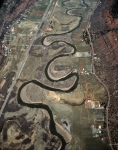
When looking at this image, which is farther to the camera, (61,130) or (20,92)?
(20,92)

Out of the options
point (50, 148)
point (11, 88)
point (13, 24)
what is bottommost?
point (50, 148)

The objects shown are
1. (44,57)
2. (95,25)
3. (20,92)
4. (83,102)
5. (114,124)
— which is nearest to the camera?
(114,124)

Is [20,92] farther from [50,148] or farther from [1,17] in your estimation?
[1,17]

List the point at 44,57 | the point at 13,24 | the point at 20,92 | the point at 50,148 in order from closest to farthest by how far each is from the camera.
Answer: the point at 50,148, the point at 20,92, the point at 44,57, the point at 13,24

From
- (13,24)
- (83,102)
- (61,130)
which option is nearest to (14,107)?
(61,130)

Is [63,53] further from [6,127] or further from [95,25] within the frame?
[6,127]

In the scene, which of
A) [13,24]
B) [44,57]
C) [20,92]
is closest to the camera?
[20,92]

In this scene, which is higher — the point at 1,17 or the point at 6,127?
the point at 1,17

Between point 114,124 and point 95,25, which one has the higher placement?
point 95,25

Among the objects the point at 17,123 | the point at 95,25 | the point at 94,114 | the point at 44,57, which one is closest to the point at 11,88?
the point at 17,123
